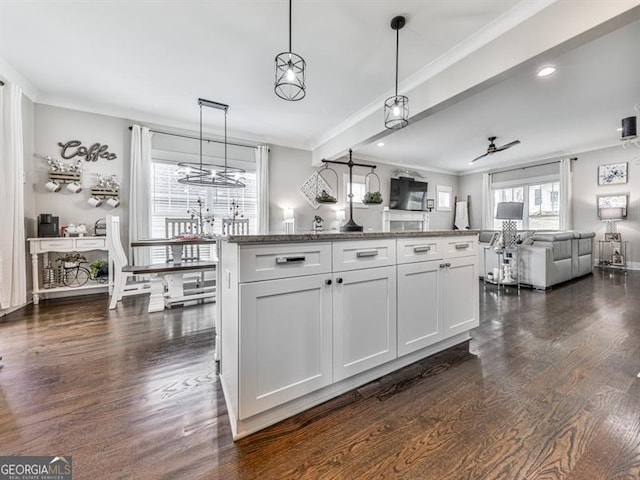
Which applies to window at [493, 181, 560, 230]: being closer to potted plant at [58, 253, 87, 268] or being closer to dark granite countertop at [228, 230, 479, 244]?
dark granite countertop at [228, 230, 479, 244]

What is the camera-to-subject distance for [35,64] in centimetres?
305

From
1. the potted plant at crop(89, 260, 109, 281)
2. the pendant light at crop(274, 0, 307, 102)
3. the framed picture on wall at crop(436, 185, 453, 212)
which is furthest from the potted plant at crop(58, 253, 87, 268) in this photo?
the framed picture on wall at crop(436, 185, 453, 212)

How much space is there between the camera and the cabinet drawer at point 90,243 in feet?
12.0

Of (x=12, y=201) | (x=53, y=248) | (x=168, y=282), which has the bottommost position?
(x=168, y=282)

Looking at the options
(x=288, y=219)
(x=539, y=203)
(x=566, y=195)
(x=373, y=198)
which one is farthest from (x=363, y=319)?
(x=539, y=203)

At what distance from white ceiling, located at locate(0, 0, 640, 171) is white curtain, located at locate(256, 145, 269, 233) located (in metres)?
0.56

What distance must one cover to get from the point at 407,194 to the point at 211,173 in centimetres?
546

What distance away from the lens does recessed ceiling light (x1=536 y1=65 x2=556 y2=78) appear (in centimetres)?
292

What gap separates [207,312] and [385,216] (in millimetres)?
5307

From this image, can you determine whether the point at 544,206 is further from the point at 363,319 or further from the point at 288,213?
the point at 363,319

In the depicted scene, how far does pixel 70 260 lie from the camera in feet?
12.5

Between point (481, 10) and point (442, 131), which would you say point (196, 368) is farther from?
point (442, 131)

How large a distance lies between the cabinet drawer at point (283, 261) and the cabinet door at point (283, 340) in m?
0.04

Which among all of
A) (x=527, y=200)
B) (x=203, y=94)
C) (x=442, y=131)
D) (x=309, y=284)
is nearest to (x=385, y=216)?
(x=442, y=131)
